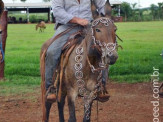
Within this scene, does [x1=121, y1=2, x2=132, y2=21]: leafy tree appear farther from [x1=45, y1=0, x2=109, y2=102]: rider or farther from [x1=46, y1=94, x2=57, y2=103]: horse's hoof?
[x1=46, y1=94, x2=57, y2=103]: horse's hoof

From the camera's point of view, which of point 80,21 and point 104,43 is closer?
point 104,43

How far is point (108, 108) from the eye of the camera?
9.05m

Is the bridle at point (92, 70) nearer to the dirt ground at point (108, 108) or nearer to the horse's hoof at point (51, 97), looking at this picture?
the horse's hoof at point (51, 97)

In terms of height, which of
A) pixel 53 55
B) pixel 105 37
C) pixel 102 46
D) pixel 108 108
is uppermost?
pixel 105 37

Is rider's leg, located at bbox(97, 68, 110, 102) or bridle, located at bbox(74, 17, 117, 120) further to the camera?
rider's leg, located at bbox(97, 68, 110, 102)

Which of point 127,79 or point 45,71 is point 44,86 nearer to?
point 45,71

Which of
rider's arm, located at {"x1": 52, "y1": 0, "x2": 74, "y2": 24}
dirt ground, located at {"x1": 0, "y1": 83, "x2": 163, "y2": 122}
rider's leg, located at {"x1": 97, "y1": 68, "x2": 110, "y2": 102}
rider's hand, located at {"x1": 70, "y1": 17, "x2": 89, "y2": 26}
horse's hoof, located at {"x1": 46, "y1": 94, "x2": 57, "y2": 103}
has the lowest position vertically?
dirt ground, located at {"x1": 0, "y1": 83, "x2": 163, "y2": 122}

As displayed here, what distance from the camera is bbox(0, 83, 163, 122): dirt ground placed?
8.20 m

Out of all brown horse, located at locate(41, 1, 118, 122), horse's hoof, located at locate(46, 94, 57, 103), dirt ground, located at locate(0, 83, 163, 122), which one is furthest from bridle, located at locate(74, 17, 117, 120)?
dirt ground, located at locate(0, 83, 163, 122)

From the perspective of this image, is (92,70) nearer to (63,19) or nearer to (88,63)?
A: (88,63)

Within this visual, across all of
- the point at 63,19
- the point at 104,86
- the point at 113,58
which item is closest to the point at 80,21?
the point at 63,19

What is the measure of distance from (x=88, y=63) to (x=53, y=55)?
702 mm

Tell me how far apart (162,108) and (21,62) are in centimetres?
792

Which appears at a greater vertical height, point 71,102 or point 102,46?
point 102,46
